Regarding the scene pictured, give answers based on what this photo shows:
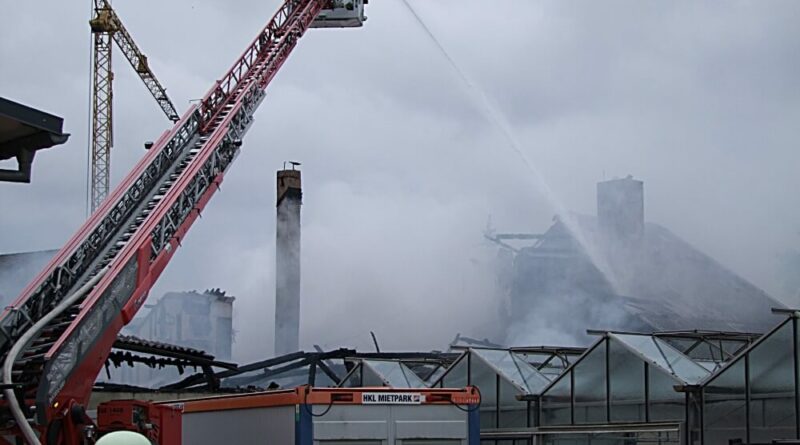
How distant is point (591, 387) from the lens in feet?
87.4

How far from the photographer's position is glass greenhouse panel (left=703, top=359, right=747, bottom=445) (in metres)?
23.1

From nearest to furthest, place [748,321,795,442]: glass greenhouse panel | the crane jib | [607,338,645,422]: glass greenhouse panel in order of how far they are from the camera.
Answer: the crane jib, [748,321,795,442]: glass greenhouse panel, [607,338,645,422]: glass greenhouse panel

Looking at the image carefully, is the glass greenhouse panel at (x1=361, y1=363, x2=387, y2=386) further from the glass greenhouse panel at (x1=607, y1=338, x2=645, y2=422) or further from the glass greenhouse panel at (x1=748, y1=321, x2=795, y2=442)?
the glass greenhouse panel at (x1=748, y1=321, x2=795, y2=442)

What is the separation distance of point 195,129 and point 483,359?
8430mm

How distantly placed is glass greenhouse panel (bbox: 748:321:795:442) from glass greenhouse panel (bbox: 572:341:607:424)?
157 inches

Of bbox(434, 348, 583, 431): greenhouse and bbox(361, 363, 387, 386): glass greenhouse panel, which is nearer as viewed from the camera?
bbox(434, 348, 583, 431): greenhouse

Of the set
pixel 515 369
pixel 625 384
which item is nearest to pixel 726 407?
pixel 625 384

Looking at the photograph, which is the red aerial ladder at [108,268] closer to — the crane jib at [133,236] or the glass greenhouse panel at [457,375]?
the crane jib at [133,236]

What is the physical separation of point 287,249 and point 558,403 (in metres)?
39.2

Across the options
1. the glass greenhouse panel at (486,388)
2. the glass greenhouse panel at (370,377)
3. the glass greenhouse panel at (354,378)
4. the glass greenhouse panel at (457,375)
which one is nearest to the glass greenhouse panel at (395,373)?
the glass greenhouse panel at (370,377)

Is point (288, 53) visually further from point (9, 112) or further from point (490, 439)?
point (9, 112)

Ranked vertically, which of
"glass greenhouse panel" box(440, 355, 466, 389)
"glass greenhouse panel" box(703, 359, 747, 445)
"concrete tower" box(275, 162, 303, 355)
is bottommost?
"glass greenhouse panel" box(703, 359, 747, 445)

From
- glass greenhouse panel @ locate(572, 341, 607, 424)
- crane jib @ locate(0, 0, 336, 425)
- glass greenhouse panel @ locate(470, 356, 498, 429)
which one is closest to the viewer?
crane jib @ locate(0, 0, 336, 425)

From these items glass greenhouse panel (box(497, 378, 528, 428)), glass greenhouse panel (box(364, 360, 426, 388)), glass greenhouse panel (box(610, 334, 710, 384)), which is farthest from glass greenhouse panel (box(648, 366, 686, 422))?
glass greenhouse panel (box(364, 360, 426, 388))
